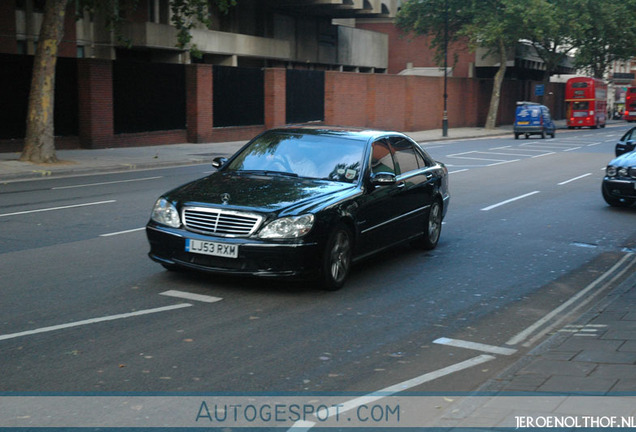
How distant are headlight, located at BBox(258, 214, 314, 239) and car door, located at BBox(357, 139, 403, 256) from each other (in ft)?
3.07

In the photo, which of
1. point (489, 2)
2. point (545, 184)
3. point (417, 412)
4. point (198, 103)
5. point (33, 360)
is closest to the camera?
point (417, 412)

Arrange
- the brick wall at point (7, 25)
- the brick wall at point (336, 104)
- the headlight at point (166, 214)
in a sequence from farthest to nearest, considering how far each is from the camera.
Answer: the brick wall at point (7, 25) < the brick wall at point (336, 104) < the headlight at point (166, 214)

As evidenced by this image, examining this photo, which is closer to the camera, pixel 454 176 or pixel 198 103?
pixel 454 176

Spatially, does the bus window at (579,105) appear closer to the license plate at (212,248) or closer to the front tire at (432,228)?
the front tire at (432,228)

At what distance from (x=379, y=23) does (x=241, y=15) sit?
25.8 metres

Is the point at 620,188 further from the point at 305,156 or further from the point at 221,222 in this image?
the point at 221,222

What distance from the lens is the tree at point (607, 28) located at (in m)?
53.8

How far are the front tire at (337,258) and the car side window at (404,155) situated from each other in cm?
185

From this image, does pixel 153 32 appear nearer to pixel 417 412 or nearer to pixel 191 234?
pixel 191 234

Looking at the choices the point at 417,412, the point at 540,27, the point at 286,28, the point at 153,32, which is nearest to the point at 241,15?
the point at 286,28

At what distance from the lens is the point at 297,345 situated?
20.6 ft

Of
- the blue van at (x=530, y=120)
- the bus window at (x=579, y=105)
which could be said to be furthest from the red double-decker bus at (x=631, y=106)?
the blue van at (x=530, y=120)

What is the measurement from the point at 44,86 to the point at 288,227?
1561 cm

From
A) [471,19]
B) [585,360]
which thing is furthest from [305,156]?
[471,19]
